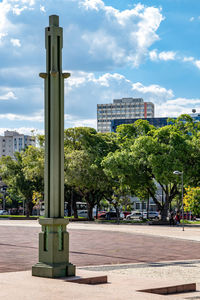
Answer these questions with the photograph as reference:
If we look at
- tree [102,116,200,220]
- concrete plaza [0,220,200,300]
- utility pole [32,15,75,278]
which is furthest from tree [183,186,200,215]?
utility pole [32,15,75,278]

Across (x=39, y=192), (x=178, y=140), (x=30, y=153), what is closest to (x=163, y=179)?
(x=178, y=140)

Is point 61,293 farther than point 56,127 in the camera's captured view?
No

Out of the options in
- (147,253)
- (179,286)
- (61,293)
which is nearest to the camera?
(61,293)

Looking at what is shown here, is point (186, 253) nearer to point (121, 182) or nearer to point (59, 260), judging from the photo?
point (59, 260)

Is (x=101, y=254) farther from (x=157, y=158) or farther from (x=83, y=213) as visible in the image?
(x=83, y=213)

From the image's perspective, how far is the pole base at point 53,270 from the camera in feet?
30.3

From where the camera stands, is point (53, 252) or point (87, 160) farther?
point (87, 160)

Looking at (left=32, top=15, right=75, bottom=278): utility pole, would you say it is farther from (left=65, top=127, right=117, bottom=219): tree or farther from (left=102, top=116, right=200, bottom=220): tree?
(left=65, top=127, right=117, bottom=219): tree

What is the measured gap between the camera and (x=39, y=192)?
65000 mm

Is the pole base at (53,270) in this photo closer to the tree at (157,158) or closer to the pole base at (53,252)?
the pole base at (53,252)

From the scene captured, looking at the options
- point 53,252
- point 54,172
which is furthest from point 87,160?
point 53,252

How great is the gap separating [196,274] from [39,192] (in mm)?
53784

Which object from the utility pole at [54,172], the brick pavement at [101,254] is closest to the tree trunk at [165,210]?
the brick pavement at [101,254]

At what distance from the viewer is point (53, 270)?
363 inches
